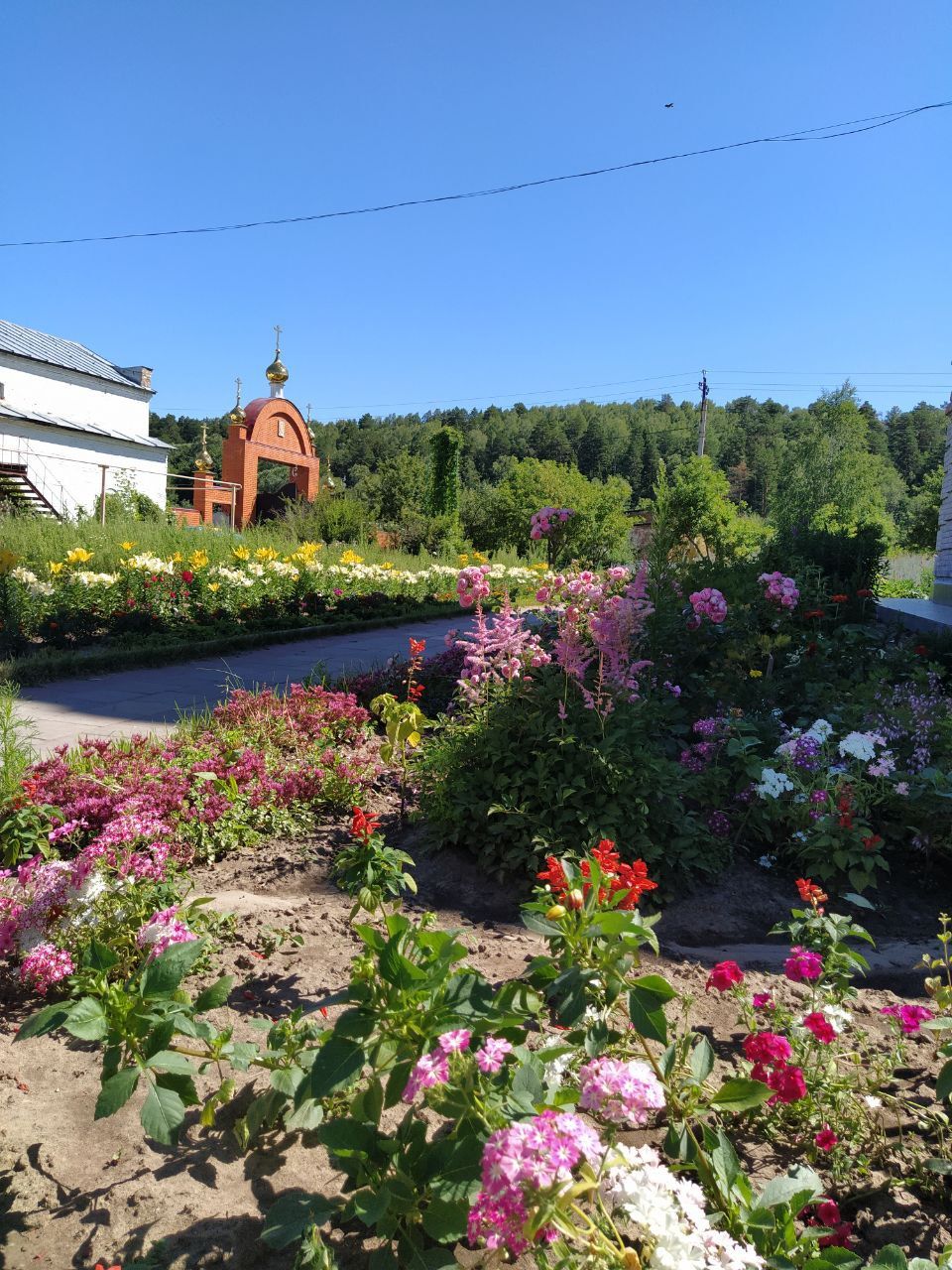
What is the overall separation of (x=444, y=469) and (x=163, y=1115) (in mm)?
29463

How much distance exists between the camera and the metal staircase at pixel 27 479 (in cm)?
2108

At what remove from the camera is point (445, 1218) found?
110 cm

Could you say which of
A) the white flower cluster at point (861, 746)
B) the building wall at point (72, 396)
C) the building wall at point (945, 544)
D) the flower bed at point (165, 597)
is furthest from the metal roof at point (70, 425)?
the white flower cluster at point (861, 746)

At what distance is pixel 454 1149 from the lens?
1.13m

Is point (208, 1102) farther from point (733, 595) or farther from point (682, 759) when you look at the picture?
point (733, 595)

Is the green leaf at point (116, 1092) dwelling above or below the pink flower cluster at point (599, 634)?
below

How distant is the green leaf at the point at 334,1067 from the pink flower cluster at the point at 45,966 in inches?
40.8

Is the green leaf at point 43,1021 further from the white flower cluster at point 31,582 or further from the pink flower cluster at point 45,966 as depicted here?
the white flower cluster at point 31,582

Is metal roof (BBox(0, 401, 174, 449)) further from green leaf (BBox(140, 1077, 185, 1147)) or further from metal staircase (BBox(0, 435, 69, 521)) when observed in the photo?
green leaf (BBox(140, 1077, 185, 1147))

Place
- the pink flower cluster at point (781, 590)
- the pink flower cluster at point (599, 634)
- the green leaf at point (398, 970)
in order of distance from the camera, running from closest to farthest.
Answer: the green leaf at point (398, 970)
the pink flower cluster at point (599, 634)
the pink flower cluster at point (781, 590)

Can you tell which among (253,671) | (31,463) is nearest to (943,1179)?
(253,671)

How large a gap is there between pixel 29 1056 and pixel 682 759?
8.74ft

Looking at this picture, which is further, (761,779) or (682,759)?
(682,759)

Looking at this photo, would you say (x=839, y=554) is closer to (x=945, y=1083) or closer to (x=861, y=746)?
(x=861, y=746)
